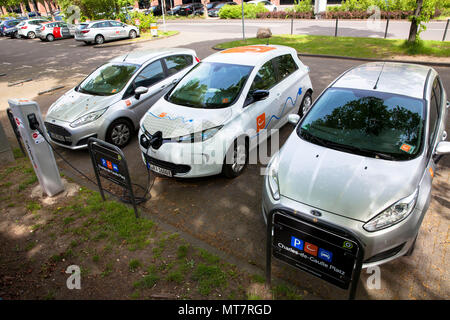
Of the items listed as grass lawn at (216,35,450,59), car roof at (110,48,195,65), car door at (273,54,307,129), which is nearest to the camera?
car door at (273,54,307,129)

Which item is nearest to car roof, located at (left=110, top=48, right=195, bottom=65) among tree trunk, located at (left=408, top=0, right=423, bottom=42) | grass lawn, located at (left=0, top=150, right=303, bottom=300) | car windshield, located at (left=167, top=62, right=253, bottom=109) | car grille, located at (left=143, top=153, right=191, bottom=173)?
car windshield, located at (left=167, top=62, right=253, bottom=109)

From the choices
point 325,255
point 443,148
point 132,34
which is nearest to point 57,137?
point 325,255

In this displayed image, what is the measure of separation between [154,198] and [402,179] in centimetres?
348

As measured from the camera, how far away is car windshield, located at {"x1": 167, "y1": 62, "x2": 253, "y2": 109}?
16.8 ft

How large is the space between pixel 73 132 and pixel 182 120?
7.93ft

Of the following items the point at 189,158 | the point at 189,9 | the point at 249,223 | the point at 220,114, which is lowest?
the point at 249,223

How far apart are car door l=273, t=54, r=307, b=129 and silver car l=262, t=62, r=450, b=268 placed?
1404mm

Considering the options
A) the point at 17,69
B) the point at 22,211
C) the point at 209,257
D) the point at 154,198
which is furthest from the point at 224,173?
the point at 17,69

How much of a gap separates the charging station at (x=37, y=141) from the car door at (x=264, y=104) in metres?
3.21

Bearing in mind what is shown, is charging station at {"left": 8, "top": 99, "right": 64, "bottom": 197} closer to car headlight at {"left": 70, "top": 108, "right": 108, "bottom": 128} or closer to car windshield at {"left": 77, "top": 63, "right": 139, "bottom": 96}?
car headlight at {"left": 70, "top": 108, "right": 108, "bottom": 128}

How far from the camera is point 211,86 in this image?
5.37 m

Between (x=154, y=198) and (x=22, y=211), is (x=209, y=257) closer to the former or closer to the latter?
(x=154, y=198)

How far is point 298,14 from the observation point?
28.6m

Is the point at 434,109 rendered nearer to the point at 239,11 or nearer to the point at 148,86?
the point at 148,86
